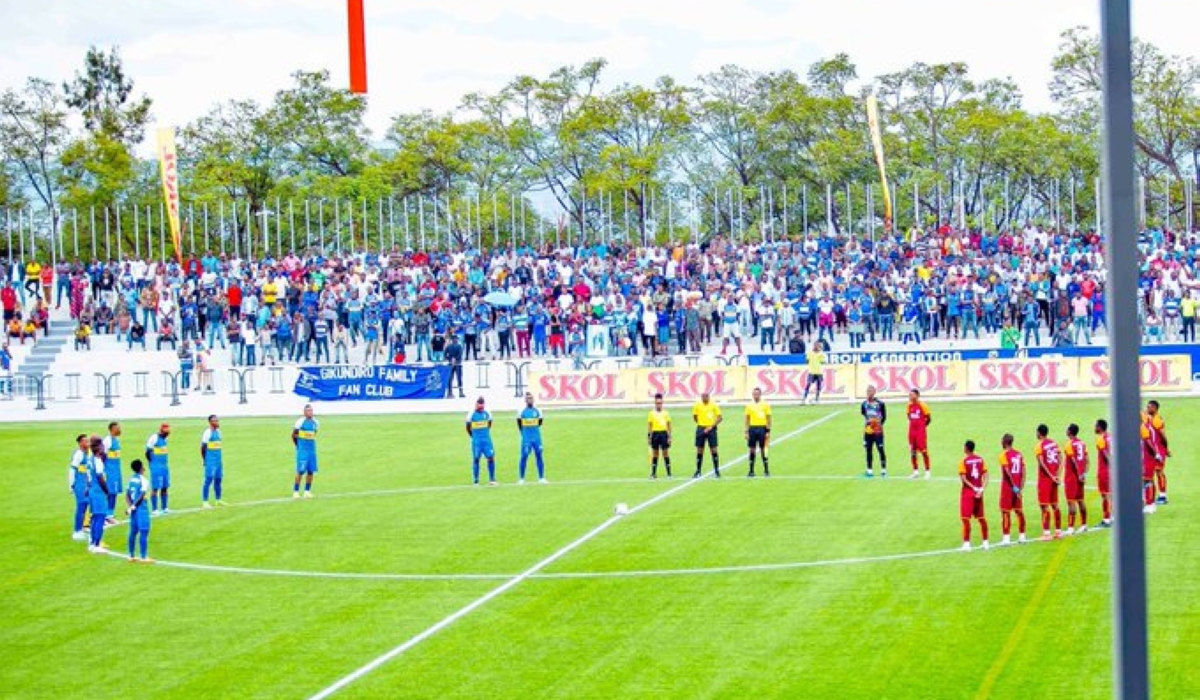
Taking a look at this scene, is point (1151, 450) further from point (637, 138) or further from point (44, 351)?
point (637, 138)

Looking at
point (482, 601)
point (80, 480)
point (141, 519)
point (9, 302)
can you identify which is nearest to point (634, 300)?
point (9, 302)

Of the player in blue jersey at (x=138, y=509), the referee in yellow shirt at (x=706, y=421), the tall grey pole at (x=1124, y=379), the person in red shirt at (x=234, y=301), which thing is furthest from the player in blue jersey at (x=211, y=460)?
the person in red shirt at (x=234, y=301)

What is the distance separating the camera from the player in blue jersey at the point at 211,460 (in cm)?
3291

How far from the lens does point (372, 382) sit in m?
55.5

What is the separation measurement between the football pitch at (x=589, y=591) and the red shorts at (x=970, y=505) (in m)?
0.62

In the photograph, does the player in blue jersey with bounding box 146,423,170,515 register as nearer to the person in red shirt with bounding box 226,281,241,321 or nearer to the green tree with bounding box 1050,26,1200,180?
the person in red shirt with bounding box 226,281,241,321

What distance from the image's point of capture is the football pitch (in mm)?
19312

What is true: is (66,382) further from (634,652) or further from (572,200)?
(634,652)

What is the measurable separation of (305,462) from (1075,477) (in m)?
15.3

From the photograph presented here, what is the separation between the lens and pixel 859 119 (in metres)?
85.7

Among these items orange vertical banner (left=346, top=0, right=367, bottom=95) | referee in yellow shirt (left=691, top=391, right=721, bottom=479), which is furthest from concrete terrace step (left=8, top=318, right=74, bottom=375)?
orange vertical banner (left=346, top=0, right=367, bottom=95)

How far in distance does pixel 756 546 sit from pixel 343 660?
861 centimetres

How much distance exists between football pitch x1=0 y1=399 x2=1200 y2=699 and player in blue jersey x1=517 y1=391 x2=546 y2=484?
0.80m

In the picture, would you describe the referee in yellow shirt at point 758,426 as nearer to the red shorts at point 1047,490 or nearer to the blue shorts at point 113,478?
the red shorts at point 1047,490
